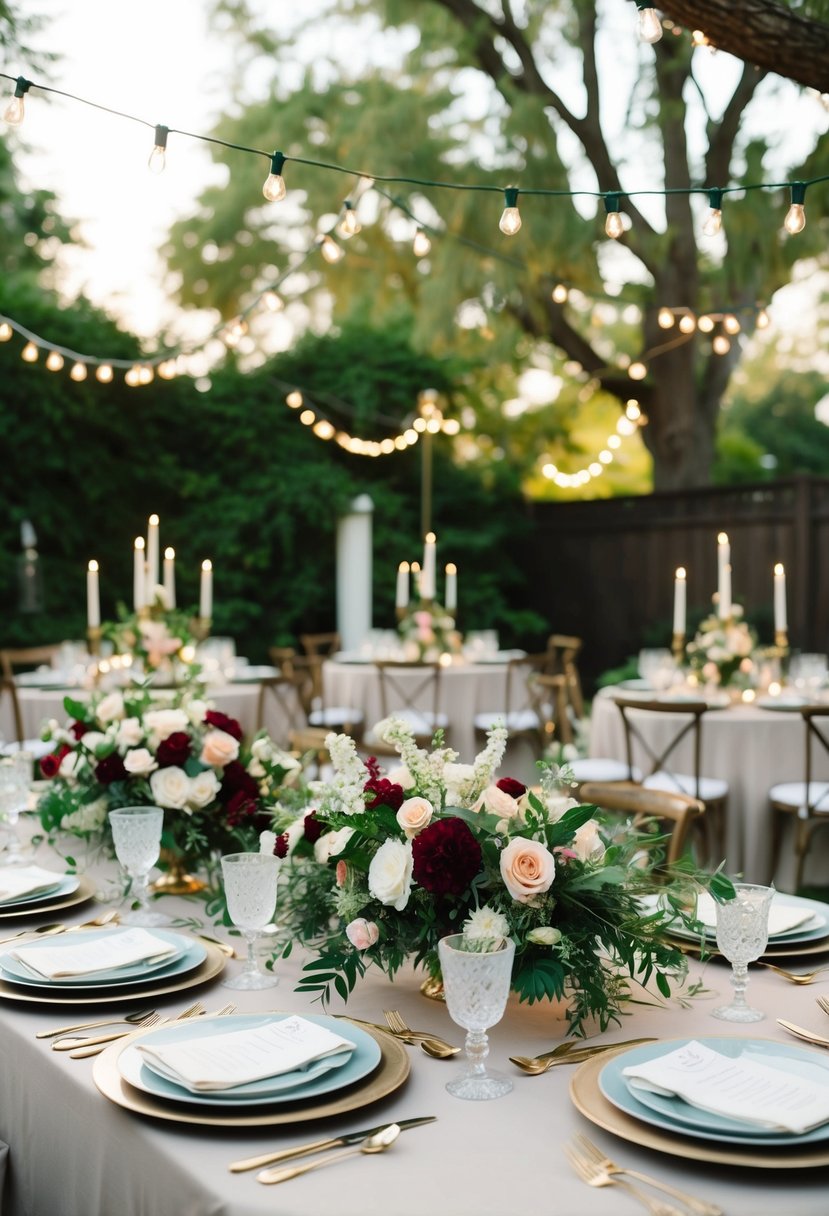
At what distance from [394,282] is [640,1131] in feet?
38.9

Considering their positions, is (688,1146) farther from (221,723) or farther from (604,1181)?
(221,723)

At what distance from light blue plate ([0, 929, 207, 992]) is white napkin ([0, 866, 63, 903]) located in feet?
1.00

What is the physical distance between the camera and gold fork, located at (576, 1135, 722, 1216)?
1.14 meters

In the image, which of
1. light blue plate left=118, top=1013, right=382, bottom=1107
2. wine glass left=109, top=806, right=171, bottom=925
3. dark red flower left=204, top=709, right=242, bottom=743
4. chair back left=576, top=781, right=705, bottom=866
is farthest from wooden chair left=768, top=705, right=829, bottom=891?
light blue plate left=118, top=1013, right=382, bottom=1107

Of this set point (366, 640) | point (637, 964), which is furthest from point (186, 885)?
point (366, 640)

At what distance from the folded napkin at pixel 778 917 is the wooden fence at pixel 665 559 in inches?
318

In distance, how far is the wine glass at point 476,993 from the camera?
1393 mm

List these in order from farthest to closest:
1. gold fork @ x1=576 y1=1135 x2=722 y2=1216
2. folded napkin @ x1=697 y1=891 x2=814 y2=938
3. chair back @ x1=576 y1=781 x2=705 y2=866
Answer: chair back @ x1=576 y1=781 x2=705 y2=866 → folded napkin @ x1=697 y1=891 x2=814 y2=938 → gold fork @ x1=576 y1=1135 x2=722 y2=1216

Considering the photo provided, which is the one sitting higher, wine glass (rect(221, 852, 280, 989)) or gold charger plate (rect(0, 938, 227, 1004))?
wine glass (rect(221, 852, 280, 989))

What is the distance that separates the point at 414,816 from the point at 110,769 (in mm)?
940

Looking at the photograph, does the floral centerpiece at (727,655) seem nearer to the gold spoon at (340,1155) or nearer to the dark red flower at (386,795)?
the dark red flower at (386,795)

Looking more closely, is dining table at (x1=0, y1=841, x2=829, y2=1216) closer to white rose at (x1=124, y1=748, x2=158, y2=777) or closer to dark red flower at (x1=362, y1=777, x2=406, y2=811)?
dark red flower at (x1=362, y1=777, x2=406, y2=811)

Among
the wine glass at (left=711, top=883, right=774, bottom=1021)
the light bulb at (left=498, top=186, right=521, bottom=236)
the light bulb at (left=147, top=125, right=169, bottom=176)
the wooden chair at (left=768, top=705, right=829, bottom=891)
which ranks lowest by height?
the wooden chair at (left=768, top=705, right=829, bottom=891)

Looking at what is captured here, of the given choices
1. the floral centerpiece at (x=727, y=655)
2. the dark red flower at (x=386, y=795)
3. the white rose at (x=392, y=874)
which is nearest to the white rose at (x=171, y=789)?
the dark red flower at (x=386, y=795)
